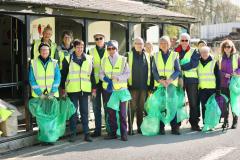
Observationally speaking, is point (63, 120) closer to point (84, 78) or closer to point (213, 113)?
point (84, 78)

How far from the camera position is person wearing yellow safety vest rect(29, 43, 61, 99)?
809cm

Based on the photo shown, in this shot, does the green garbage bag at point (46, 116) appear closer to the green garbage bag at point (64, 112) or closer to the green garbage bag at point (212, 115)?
the green garbage bag at point (64, 112)

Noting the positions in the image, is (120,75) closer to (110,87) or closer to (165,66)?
(110,87)

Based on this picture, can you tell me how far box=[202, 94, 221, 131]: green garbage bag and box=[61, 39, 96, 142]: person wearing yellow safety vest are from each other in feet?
8.59

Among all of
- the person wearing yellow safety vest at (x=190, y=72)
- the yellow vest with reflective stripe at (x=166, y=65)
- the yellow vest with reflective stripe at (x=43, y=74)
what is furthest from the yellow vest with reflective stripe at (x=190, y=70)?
the yellow vest with reflective stripe at (x=43, y=74)

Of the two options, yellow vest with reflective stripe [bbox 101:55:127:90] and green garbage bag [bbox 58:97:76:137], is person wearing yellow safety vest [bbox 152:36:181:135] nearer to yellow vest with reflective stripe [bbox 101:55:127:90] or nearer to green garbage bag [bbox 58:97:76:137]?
yellow vest with reflective stripe [bbox 101:55:127:90]

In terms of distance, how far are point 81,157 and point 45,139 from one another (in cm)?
115

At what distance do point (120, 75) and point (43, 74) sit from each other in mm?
1505

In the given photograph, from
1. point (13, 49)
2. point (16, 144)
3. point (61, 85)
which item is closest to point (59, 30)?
point (13, 49)

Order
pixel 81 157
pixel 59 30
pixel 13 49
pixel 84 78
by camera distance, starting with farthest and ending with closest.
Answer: pixel 59 30, pixel 13 49, pixel 84 78, pixel 81 157

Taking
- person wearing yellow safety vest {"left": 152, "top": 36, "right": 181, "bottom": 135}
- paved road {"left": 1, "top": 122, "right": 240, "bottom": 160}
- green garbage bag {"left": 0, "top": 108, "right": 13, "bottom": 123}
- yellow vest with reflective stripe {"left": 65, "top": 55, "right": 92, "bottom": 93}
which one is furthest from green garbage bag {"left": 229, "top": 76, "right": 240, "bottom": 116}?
green garbage bag {"left": 0, "top": 108, "right": 13, "bottom": 123}

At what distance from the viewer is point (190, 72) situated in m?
9.53

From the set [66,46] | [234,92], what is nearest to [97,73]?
[66,46]

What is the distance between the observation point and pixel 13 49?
11758 millimetres
